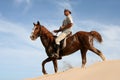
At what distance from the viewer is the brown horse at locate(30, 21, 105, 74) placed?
52.9 ft

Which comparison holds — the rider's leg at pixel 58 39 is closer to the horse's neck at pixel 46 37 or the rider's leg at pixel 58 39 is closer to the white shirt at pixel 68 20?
the white shirt at pixel 68 20

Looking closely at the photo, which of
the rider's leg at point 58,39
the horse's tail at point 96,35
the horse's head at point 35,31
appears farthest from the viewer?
A: the horse's head at point 35,31

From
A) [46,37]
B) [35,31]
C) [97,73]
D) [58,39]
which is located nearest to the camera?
[97,73]

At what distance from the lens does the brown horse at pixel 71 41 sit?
52.9ft

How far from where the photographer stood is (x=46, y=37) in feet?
55.6

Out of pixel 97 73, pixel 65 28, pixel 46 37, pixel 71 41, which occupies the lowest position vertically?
pixel 97 73

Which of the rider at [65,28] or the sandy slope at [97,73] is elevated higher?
the rider at [65,28]

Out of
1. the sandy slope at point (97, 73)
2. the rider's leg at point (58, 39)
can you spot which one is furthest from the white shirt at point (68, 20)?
the sandy slope at point (97, 73)

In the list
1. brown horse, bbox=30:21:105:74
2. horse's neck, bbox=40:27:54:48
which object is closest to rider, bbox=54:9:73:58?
brown horse, bbox=30:21:105:74

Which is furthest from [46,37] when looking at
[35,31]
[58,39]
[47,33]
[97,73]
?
[97,73]

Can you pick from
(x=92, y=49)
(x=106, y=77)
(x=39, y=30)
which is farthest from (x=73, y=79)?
(x=39, y=30)

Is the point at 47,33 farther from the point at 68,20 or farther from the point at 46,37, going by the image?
the point at 68,20

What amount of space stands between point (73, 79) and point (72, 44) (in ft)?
10.5

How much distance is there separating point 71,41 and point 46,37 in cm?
138
